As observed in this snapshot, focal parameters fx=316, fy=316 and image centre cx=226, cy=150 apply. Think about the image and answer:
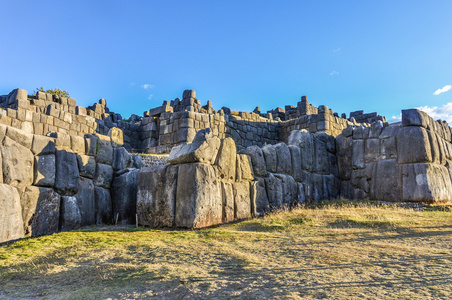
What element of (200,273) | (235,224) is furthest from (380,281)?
(235,224)

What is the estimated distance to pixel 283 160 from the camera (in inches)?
424

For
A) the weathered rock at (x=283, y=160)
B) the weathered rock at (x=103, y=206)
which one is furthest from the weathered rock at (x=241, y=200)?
the weathered rock at (x=103, y=206)

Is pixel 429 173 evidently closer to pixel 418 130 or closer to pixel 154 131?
pixel 418 130

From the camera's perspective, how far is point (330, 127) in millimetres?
19094

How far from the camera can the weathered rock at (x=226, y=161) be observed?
8.37 metres

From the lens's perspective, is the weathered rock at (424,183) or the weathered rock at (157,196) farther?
the weathered rock at (424,183)

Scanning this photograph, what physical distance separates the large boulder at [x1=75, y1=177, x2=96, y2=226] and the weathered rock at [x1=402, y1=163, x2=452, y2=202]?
9.62 m

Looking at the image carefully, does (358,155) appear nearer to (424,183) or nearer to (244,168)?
(424,183)

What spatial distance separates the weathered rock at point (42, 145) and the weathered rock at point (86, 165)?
0.87 m

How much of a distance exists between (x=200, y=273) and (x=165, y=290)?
66cm

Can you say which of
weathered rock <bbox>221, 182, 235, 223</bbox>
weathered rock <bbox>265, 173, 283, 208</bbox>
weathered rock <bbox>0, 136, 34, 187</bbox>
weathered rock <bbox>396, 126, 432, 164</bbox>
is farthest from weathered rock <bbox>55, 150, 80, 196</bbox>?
weathered rock <bbox>396, 126, 432, 164</bbox>

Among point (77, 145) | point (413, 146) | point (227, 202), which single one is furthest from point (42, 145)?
point (413, 146)

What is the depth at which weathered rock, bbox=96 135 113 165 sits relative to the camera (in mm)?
9219

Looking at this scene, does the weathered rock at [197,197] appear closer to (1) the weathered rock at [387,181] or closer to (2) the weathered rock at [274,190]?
(2) the weathered rock at [274,190]
